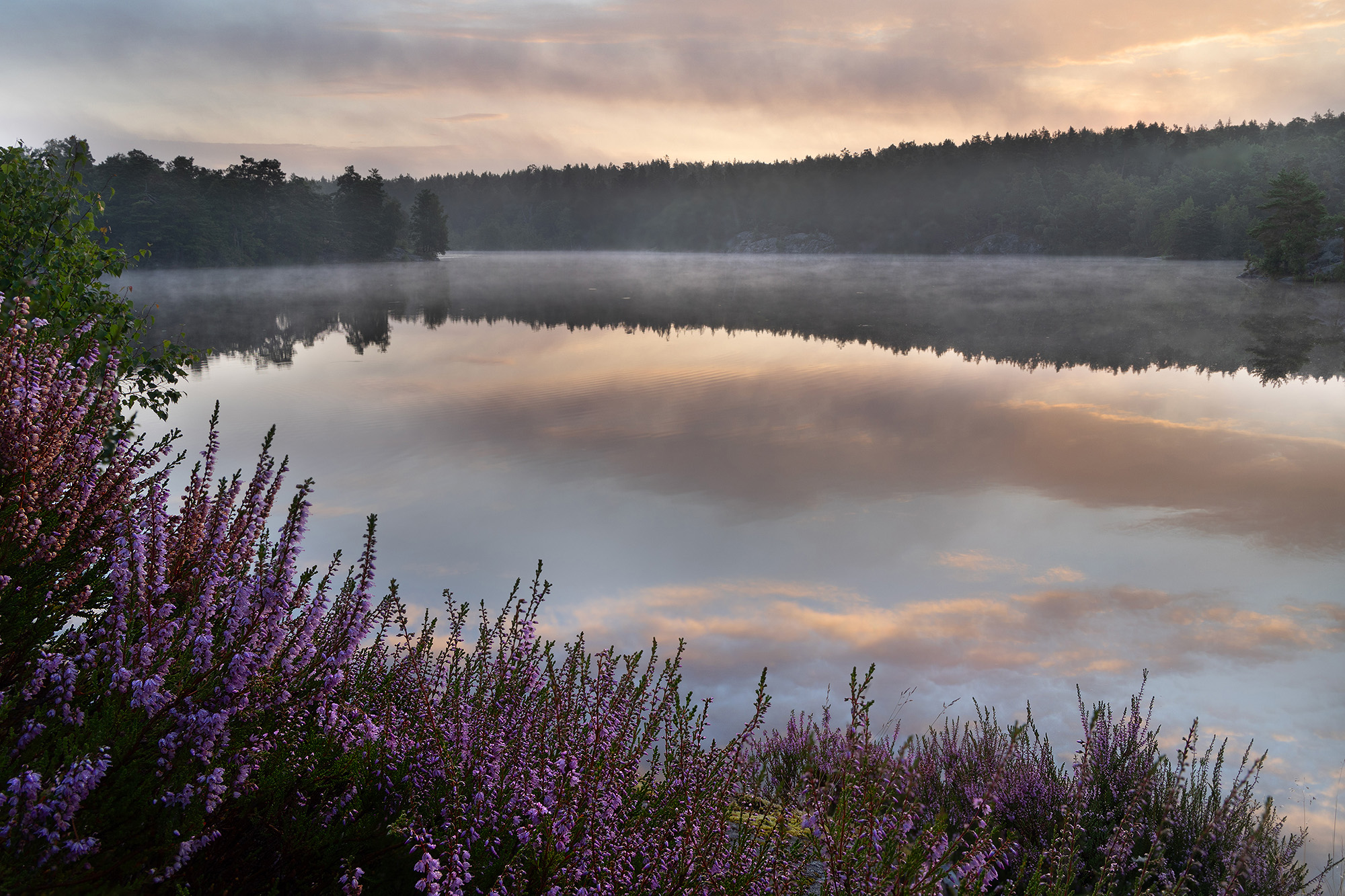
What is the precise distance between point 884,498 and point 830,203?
555ft

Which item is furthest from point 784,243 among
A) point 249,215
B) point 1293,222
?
point 1293,222

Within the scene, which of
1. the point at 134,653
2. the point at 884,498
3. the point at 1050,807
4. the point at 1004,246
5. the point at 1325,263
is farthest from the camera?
the point at 1004,246

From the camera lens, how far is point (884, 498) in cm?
1277

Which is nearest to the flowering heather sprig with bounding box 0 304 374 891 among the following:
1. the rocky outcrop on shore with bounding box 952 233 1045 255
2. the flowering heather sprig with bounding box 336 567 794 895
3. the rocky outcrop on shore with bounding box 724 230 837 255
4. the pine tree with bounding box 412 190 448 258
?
the flowering heather sprig with bounding box 336 567 794 895

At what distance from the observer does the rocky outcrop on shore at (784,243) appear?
16300 cm

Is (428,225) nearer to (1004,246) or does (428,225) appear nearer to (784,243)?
(784,243)

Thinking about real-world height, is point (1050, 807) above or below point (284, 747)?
below

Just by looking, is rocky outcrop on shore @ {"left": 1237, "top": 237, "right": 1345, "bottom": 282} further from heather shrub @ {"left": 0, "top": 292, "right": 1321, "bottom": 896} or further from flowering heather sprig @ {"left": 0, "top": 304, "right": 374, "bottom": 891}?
flowering heather sprig @ {"left": 0, "top": 304, "right": 374, "bottom": 891}

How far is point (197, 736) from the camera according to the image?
2193 mm

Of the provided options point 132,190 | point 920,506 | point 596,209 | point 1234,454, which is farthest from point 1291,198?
point 596,209

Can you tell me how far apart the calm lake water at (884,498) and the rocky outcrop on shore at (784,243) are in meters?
133

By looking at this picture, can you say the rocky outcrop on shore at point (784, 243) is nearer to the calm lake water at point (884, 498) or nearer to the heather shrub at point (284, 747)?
the calm lake water at point (884, 498)

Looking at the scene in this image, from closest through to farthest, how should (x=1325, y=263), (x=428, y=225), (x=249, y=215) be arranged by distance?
(x=1325, y=263) < (x=249, y=215) < (x=428, y=225)

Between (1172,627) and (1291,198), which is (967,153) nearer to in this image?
(1291,198)
